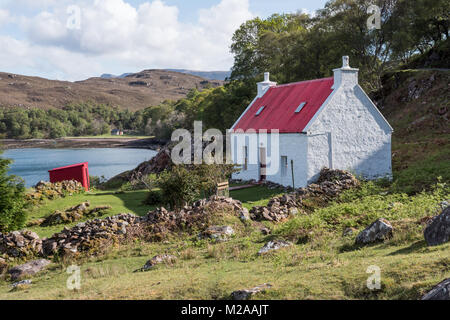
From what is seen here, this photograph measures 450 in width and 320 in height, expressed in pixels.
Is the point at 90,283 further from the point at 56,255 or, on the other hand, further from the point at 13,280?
the point at 56,255

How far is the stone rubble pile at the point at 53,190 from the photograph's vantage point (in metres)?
24.4

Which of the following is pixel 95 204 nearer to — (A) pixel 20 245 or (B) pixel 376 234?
(A) pixel 20 245

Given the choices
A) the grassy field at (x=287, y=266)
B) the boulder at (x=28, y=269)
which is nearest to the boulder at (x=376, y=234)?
the grassy field at (x=287, y=266)

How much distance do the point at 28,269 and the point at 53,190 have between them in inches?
537

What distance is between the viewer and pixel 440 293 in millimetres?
6742

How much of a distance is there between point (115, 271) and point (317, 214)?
868 cm

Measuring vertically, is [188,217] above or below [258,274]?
above

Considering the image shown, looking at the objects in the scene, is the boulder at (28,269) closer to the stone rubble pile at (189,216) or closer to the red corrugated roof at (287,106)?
the stone rubble pile at (189,216)

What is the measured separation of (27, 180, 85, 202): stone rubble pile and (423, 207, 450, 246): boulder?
2020 cm

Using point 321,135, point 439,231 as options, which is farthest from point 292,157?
point 439,231

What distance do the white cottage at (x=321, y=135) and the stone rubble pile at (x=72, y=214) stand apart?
11.6 metres
